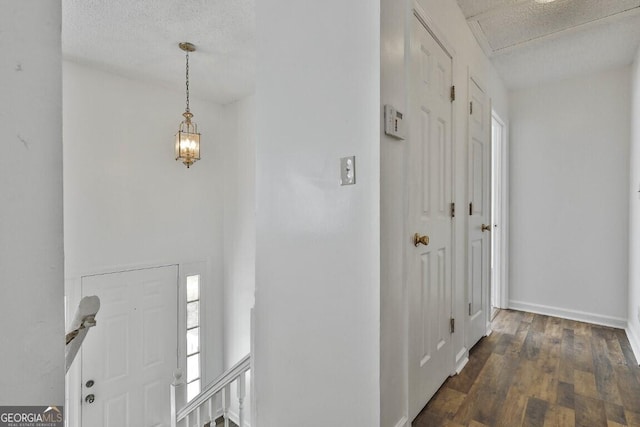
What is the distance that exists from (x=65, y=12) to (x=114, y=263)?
202 cm

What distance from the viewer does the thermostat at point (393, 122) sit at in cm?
122

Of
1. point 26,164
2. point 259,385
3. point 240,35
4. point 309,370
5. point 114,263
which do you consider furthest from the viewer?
point 114,263

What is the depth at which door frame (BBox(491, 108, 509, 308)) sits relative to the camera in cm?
339

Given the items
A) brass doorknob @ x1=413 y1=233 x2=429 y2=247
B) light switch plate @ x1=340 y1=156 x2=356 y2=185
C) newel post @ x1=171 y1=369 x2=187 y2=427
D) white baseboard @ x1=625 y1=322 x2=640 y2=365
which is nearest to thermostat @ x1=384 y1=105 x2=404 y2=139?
light switch plate @ x1=340 y1=156 x2=356 y2=185

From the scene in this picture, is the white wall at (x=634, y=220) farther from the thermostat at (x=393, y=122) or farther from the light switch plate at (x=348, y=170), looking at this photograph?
the light switch plate at (x=348, y=170)

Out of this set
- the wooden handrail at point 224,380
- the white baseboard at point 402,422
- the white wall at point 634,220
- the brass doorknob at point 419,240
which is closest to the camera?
the white baseboard at point 402,422

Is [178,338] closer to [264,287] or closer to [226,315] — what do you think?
[226,315]

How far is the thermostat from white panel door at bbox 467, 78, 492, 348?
1185 millimetres

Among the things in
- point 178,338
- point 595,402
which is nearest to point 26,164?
point 595,402

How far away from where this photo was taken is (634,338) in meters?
2.49

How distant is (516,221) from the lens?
3.46 m

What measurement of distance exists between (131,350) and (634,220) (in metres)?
4.57

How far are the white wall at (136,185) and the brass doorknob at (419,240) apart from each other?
2.78 m

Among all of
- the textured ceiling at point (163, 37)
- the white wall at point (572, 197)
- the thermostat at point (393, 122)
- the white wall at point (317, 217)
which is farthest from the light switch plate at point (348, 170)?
the white wall at point (572, 197)
